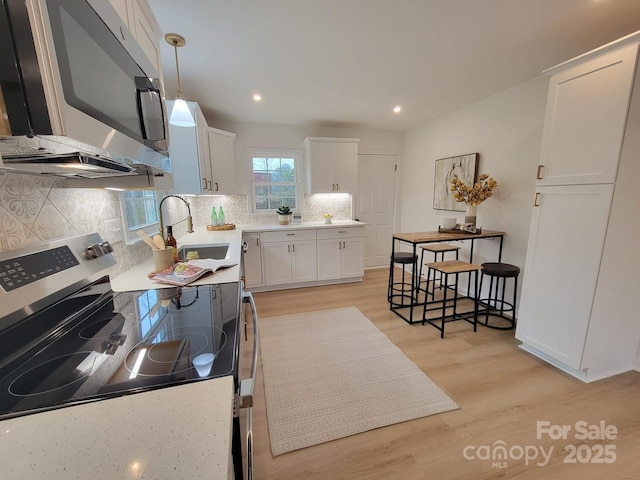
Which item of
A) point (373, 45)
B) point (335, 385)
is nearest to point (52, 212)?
point (335, 385)

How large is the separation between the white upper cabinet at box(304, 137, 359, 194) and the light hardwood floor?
8.56ft

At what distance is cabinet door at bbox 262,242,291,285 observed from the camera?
12.0 ft

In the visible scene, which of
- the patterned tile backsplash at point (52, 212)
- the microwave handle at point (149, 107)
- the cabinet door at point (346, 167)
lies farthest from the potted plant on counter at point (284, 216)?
the microwave handle at point (149, 107)

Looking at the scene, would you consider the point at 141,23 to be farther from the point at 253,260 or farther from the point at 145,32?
the point at 253,260

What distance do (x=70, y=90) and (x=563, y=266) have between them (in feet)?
9.04

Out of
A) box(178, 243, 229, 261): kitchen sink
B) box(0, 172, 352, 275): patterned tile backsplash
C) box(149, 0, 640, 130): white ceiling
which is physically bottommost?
box(178, 243, 229, 261): kitchen sink

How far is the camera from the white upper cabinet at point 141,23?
99 cm

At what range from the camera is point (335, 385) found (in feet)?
6.24

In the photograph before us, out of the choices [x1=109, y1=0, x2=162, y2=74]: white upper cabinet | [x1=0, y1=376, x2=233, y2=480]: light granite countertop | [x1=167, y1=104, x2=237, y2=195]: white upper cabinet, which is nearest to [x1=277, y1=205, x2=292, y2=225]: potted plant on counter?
[x1=167, y1=104, x2=237, y2=195]: white upper cabinet

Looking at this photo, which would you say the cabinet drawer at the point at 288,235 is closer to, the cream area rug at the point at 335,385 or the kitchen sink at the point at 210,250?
the kitchen sink at the point at 210,250

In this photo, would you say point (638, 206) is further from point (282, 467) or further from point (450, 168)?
point (282, 467)

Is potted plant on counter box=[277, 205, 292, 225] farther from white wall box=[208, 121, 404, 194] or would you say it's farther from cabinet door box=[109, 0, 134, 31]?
cabinet door box=[109, 0, 134, 31]

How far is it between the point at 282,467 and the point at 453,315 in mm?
2202

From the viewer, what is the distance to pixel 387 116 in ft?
12.2
